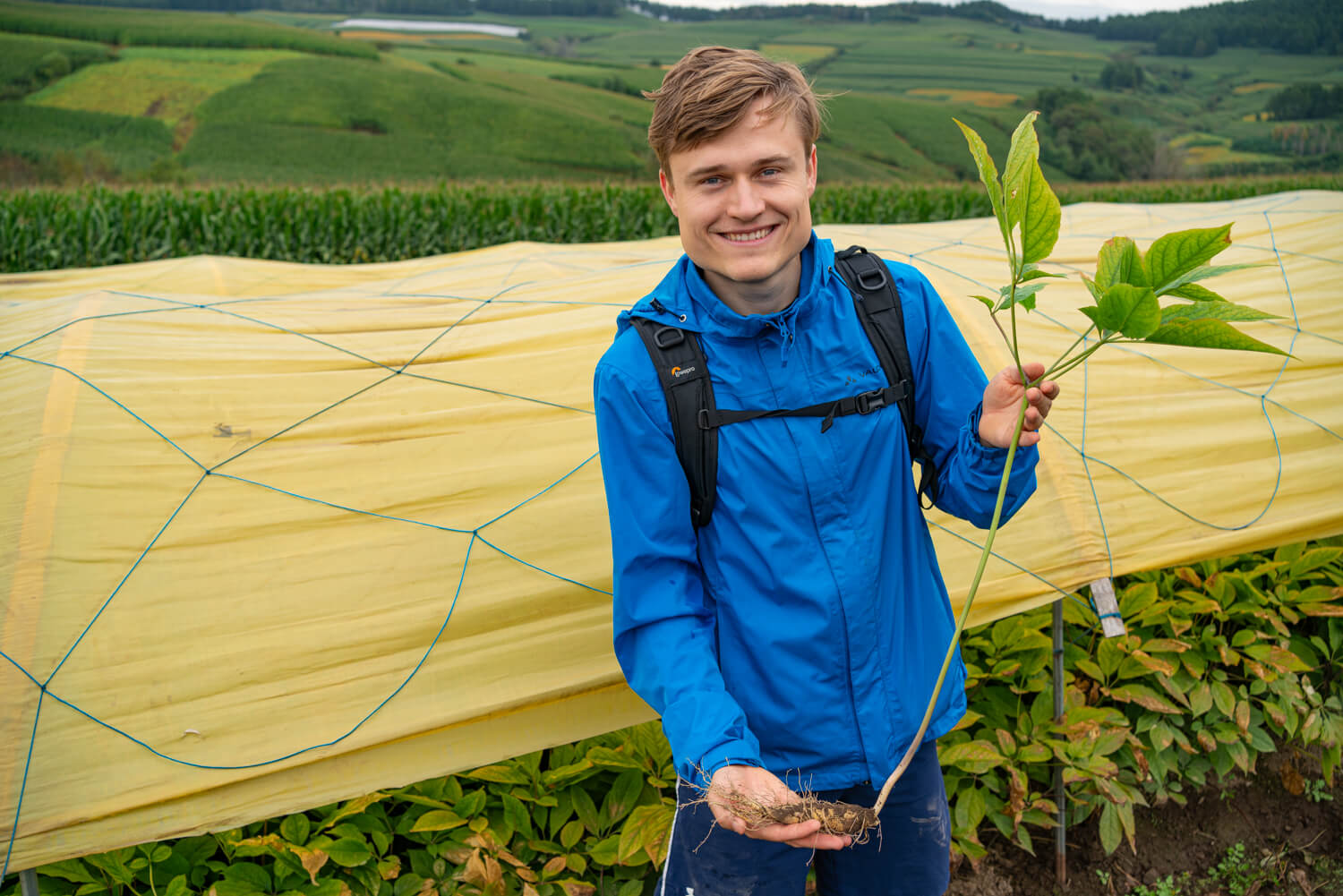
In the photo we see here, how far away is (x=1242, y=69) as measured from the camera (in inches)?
2638

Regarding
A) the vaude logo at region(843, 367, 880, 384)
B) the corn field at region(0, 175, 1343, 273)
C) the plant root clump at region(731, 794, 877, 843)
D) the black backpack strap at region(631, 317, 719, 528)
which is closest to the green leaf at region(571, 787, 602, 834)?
the plant root clump at region(731, 794, 877, 843)

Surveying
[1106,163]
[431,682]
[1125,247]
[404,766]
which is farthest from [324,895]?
[1106,163]

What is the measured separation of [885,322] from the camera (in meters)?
1.83

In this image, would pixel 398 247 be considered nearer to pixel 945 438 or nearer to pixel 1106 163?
pixel 945 438

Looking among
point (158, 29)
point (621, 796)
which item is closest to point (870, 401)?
point (621, 796)

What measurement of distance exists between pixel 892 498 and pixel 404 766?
5.62 ft

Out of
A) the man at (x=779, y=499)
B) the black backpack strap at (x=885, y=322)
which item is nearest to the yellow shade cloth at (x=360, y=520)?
the man at (x=779, y=499)

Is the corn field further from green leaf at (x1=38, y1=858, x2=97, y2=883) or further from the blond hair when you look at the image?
the blond hair

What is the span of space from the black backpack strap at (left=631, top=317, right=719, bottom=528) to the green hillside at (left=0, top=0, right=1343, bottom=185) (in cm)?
4112

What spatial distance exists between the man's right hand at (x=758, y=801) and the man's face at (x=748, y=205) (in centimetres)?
85

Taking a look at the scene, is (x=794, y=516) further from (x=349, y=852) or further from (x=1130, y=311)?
(x=349, y=852)

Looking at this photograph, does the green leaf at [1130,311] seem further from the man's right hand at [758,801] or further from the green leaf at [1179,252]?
the man's right hand at [758,801]

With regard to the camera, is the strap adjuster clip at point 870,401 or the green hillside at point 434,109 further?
the green hillside at point 434,109

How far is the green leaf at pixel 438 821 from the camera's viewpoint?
2.82 meters
